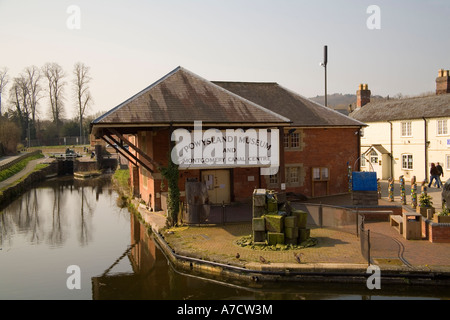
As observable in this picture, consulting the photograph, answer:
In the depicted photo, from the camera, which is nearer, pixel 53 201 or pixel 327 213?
pixel 327 213

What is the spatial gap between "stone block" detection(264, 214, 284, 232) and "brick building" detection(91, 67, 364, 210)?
4267 mm

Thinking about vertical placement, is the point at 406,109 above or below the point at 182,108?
above

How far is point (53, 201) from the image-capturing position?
27.8 meters

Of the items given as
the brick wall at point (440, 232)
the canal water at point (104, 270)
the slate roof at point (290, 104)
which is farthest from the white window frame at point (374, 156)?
the brick wall at point (440, 232)

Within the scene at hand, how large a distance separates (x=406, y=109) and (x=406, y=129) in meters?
1.73

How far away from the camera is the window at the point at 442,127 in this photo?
2670cm

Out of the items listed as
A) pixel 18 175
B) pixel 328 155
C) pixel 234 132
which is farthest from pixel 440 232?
pixel 18 175

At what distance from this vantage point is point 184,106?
16.6 meters

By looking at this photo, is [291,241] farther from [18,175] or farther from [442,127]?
[18,175]

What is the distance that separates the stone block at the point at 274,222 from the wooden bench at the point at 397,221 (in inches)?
170

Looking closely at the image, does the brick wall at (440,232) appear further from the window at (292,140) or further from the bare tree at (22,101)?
the bare tree at (22,101)

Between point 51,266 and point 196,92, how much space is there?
8.84m

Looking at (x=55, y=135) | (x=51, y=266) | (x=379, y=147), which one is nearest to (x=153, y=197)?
(x=51, y=266)
